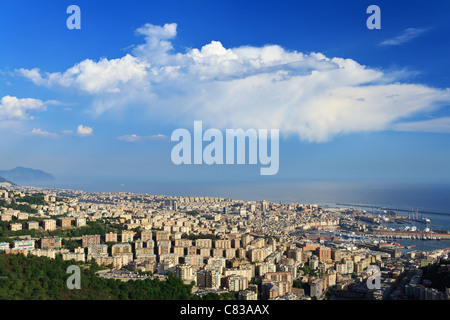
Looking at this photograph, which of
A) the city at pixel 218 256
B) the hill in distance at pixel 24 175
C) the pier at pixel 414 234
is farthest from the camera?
the hill in distance at pixel 24 175

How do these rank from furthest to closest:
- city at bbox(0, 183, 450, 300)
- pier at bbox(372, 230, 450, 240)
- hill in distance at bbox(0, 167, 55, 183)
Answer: hill in distance at bbox(0, 167, 55, 183) → pier at bbox(372, 230, 450, 240) → city at bbox(0, 183, 450, 300)

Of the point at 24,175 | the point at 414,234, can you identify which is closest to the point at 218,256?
the point at 414,234

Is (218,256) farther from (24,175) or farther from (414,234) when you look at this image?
(24,175)

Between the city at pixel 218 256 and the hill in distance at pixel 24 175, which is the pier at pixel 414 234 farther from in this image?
the hill in distance at pixel 24 175

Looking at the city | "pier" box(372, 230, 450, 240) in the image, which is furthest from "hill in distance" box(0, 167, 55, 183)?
"pier" box(372, 230, 450, 240)

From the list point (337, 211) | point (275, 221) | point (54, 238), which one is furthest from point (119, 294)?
point (337, 211)

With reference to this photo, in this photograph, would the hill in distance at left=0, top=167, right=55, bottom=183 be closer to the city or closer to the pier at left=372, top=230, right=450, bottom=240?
the city

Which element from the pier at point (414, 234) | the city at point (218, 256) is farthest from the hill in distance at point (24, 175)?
the pier at point (414, 234)
